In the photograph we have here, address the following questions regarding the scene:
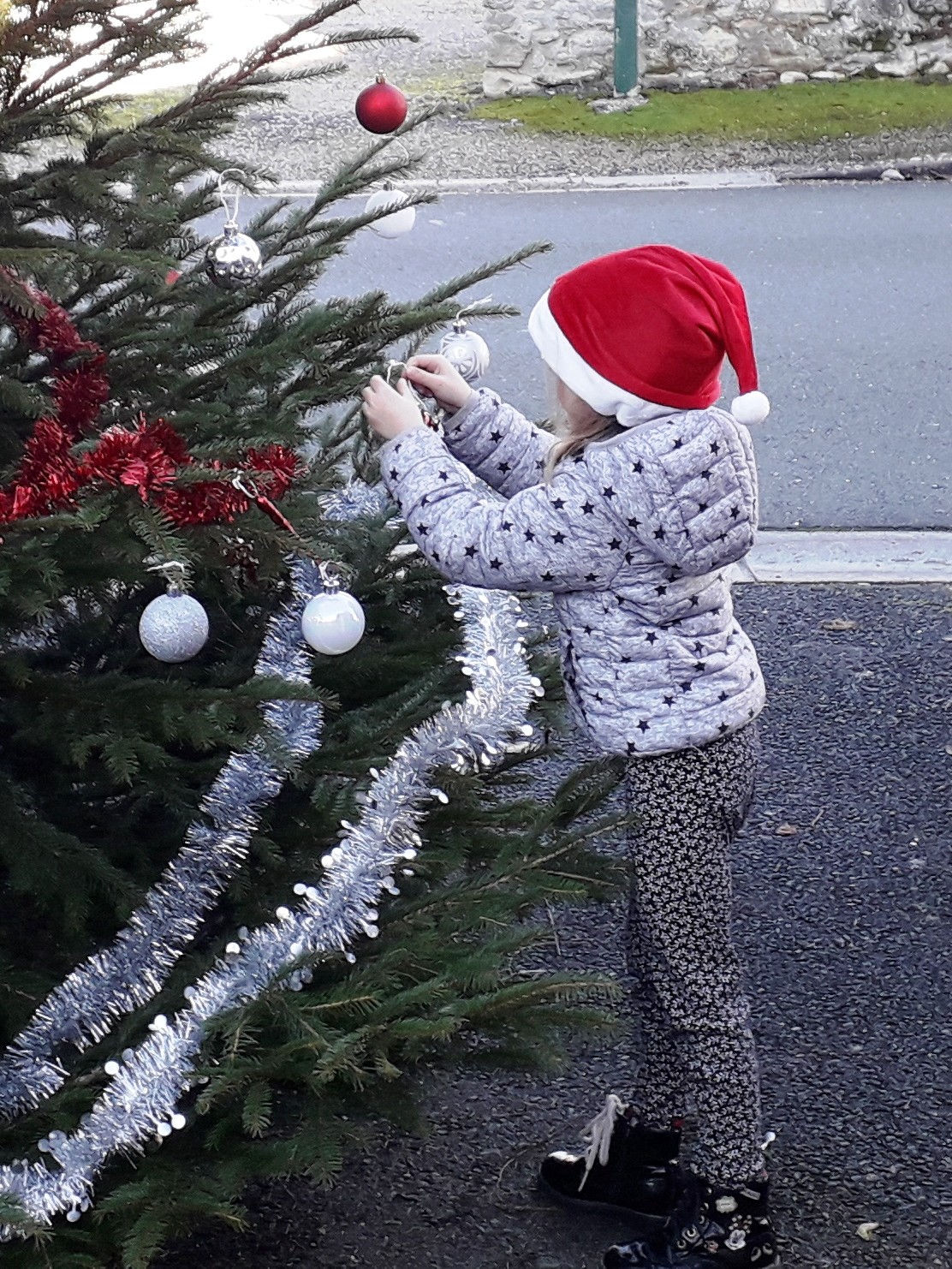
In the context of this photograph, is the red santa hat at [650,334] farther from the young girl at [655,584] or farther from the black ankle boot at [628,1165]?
the black ankle boot at [628,1165]

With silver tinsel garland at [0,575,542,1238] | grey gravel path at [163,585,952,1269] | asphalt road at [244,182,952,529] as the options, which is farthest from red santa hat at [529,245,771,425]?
asphalt road at [244,182,952,529]

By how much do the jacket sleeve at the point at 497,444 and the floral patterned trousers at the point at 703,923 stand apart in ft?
1.65

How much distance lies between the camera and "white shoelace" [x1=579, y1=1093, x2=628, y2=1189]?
255 cm

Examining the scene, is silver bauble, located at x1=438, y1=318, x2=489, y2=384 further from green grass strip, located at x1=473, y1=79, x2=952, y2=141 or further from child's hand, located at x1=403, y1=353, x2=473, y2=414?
green grass strip, located at x1=473, y1=79, x2=952, y2=141

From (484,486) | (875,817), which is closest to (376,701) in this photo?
(484,486)

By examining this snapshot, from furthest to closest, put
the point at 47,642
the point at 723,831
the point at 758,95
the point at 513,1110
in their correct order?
the point at 758,95 → the point at 513,1110 → the point at 723,831 → the point at 47,642

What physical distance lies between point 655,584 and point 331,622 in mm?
566

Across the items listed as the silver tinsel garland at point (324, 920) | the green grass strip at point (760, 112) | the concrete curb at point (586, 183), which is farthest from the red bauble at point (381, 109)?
the green grass strip at point (760, 112)

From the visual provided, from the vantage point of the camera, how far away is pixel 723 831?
7.80 ft

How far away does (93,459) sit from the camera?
5.98ft

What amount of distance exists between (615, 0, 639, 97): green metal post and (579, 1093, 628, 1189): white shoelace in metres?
10.5

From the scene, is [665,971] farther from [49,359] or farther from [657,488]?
[49,359]

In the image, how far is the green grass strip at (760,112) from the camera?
1145 centimetres

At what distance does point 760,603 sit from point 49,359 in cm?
317
